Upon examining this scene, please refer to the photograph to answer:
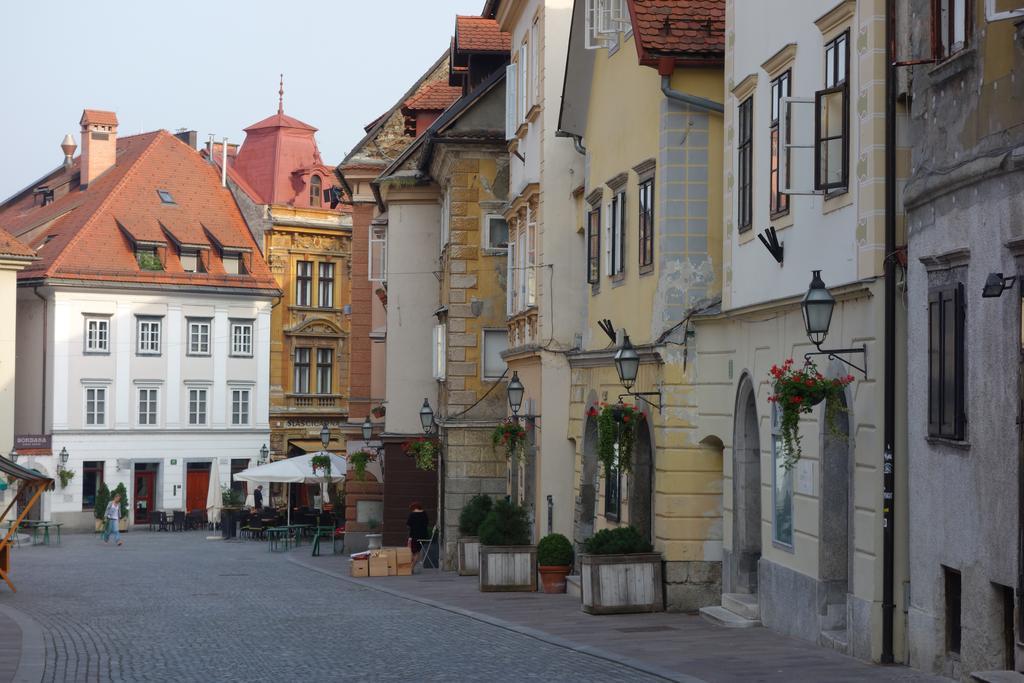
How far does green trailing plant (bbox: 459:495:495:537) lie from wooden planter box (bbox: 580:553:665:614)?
34.9 feet

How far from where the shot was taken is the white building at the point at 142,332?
65.1m

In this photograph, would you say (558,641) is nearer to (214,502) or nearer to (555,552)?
(555,552)

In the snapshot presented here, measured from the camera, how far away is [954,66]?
44.4ft

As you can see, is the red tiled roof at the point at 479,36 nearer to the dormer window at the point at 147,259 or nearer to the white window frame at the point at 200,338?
the dormer window at the point at 147,259

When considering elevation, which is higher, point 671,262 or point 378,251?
point 378,251

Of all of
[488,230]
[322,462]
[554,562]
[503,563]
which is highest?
[488,230]

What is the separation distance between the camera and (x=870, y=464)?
1512 cm

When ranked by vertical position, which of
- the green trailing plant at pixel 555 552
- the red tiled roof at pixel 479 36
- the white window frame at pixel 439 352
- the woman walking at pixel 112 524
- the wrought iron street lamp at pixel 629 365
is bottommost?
the woman walking at pixel 112 524

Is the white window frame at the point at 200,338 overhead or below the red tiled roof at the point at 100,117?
below

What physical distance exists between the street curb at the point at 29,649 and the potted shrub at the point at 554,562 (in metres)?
7.91

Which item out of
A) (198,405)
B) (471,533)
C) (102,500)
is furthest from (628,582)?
(198,405)

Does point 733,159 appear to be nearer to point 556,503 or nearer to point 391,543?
point 556,503

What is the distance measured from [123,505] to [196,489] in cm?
614

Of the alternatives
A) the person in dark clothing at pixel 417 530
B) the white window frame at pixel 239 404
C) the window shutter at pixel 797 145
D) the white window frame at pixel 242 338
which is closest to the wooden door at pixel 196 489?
the white window frame at pixel 239 404
